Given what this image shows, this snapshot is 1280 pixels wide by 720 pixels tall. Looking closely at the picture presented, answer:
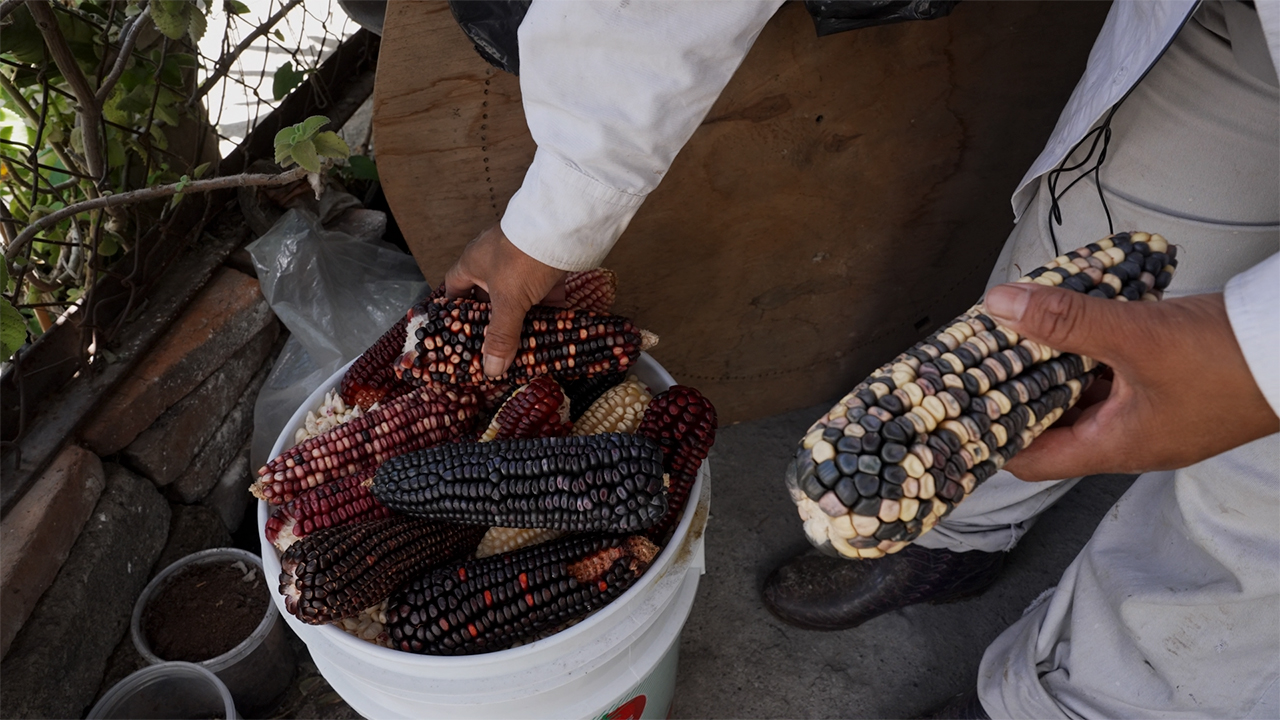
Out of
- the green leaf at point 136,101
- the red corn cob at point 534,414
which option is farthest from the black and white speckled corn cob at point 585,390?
the green leaf at point 136,101

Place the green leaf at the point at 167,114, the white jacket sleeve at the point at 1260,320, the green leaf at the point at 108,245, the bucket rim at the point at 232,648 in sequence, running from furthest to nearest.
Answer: the green leaf at the point at 108,245, the green leaf at the point at 167,114, the bucket rim at the point at 232,648, the white jacket sleeve at the point at 1260,320

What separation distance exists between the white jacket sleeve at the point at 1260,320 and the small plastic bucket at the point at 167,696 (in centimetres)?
203

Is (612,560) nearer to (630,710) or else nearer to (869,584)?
(630,710)

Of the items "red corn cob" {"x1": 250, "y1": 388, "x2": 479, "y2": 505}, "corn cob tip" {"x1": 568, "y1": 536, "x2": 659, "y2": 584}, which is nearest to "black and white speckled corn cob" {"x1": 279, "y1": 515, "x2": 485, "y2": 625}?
"red corn cob" {"x1": 250, "y1": 388, "x2": 479, "y2": 505}

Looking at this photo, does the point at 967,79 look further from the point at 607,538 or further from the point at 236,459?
the point at 236,459

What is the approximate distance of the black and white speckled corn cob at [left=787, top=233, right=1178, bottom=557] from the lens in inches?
40.4

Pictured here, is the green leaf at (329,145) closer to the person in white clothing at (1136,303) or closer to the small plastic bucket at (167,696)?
the person in white clothing at (1136,303)

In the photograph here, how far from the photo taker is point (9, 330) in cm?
142

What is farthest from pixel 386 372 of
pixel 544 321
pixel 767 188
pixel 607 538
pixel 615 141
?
pixel 767 188

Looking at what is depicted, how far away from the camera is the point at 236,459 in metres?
2.37

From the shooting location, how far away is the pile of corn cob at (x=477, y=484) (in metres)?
1.40

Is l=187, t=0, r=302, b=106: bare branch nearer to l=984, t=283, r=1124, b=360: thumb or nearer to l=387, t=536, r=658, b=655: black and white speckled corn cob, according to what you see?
l=387, t=536, r=658, b=655: black and white speckled corn cob

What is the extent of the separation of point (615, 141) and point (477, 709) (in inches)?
39.8

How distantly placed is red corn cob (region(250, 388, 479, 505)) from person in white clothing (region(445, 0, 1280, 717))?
0.53 ft
